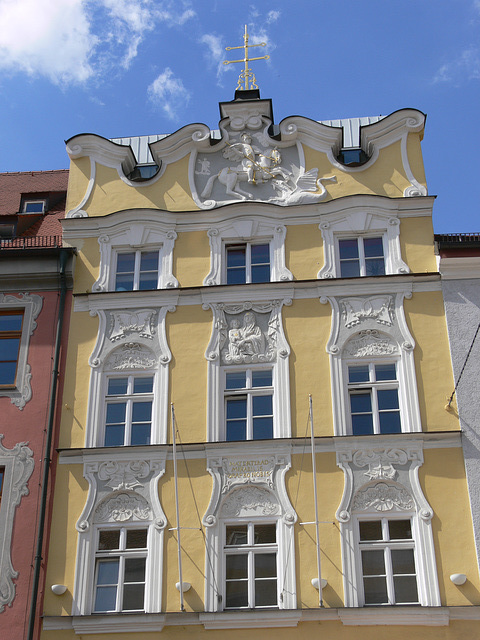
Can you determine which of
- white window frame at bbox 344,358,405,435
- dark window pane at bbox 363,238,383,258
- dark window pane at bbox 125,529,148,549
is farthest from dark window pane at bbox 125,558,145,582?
dark window pane at bbox 363,238,383,258

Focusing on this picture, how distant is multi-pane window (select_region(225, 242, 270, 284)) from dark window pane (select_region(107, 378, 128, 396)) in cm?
327

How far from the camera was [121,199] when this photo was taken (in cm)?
2277

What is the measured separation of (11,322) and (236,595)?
7966mm

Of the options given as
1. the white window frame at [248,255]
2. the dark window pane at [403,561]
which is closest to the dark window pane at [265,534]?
the dark window pane at [403,561]

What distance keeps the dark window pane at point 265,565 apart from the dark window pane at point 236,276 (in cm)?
622

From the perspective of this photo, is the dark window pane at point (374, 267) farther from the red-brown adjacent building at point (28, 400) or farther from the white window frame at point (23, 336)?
the white window frame at point (23, 336)

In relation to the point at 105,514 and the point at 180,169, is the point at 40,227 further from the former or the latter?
the point at 105,514

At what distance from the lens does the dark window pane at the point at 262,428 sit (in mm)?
19359

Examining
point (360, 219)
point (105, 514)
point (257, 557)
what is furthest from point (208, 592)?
point (360, 219)

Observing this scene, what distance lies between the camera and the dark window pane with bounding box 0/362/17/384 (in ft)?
68.0

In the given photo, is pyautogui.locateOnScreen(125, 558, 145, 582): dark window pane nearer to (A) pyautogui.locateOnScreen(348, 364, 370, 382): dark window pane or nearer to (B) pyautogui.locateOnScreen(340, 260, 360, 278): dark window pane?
(A) pyautogui.locateOnScreen(348, 364, 370, 382): dark window pane

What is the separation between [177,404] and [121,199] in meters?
5.65

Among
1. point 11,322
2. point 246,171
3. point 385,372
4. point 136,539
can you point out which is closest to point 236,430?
point 136,539

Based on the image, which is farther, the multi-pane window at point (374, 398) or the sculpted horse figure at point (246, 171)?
the sculpted horse figure at point (246, 171)
